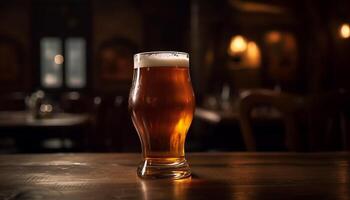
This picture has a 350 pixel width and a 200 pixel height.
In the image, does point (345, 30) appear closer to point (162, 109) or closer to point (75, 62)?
point (75, 62)

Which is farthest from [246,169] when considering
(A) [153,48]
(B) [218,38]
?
(A) [153,48]

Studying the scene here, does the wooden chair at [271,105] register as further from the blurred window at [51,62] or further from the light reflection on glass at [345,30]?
the blurred window at [51,62]

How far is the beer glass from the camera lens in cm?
86

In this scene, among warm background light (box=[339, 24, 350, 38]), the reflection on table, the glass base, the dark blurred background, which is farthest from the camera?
warm background light (box=[339, 24, 350, 38])

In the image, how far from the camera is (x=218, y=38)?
30.9 feet

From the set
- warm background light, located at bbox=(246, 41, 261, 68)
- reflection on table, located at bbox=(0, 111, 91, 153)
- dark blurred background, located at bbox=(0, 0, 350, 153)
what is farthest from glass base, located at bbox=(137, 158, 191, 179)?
warm background light, located at bbox=(246, 41, 261, 68)

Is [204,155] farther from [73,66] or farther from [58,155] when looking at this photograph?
[73,66]

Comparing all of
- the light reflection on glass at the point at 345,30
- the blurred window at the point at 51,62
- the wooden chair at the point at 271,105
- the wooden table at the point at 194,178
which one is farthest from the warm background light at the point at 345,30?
the blurred window at the point at 51,62

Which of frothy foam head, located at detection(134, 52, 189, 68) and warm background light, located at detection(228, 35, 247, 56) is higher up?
warm background light, located at detection(228, 35, 247, 56)

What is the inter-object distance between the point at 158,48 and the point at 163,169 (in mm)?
10430

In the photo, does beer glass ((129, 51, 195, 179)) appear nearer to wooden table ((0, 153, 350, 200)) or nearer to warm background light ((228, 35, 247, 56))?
wooden table ((0, 153, 350, 200))

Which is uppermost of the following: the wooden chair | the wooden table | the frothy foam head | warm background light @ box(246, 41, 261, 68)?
warm background light @ box(246, 41, 261, 68)

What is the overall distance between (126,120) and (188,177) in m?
2.09

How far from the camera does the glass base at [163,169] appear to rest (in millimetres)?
823
